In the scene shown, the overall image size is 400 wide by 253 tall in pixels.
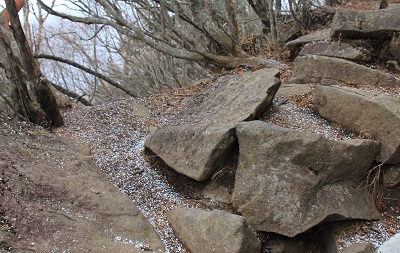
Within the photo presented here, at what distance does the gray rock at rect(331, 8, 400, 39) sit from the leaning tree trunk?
3.42 meters

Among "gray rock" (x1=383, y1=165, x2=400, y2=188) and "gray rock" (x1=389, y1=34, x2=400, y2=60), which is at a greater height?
"gray rock" (x1=389, y1=34, x2=400, y2=60)

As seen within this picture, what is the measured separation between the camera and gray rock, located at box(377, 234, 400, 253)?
2580 millimetres

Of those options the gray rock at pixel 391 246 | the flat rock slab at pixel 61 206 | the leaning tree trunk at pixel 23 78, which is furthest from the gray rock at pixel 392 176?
the leaning tree trunk at pixel 23 78

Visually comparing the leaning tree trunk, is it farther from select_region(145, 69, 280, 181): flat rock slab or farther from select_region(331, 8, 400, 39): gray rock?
select_region(331, 8, 400, 39): gray rock

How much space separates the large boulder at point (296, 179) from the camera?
2.66 meters

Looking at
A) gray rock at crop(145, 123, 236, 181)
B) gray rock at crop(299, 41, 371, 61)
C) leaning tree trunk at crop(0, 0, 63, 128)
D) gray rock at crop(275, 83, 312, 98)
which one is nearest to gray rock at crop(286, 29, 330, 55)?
gray rock at crop(299, 41, 371, 61)

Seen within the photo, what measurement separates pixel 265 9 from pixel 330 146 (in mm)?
4226

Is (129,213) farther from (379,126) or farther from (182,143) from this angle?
(379,126)

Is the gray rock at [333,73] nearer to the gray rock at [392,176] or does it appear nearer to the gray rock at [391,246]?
the gray rock at [392,176]

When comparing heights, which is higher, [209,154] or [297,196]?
[209,154]

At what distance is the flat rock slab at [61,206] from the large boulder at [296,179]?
81 centimetres

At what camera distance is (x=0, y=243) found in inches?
74.7

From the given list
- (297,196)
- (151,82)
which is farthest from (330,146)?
(151,82)

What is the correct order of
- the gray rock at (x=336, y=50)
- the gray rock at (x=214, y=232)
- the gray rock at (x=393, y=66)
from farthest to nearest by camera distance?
the gray rock at (x=336, y=50), the gray rock at (x=393, y=66), the gray rock at (x=214, y=232)
